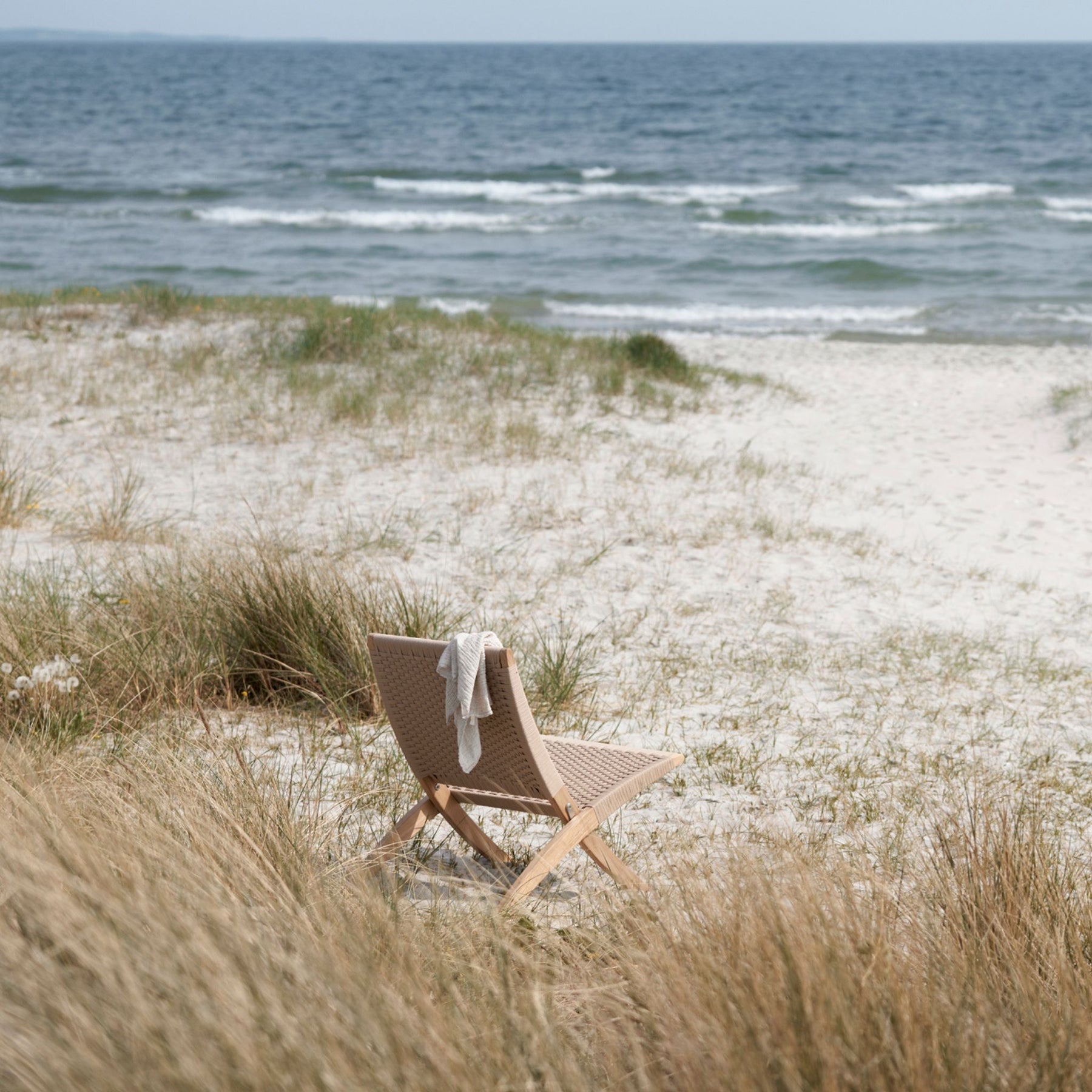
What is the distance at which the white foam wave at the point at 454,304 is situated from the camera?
17906 millimetres

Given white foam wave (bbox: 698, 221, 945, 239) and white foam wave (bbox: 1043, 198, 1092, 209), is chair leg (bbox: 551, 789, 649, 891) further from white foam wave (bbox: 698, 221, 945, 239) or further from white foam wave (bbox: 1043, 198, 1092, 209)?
white foam wave (bbox: 1043, 198, 1092, 209)

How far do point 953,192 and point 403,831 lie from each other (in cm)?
3119

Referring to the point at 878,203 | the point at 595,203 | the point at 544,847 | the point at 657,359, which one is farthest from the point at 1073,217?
the point at 544,847

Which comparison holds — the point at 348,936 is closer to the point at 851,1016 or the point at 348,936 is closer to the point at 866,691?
the point at 851,1016

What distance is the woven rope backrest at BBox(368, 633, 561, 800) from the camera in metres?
3.03

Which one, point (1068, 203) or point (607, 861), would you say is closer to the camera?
point (607, 861)

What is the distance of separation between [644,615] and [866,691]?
4.15 ft


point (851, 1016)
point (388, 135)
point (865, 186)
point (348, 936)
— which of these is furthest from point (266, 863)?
point (388, 135)

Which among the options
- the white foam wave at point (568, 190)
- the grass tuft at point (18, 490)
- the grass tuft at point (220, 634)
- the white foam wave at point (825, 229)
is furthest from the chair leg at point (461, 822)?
the white foam wave at point (568, 190)

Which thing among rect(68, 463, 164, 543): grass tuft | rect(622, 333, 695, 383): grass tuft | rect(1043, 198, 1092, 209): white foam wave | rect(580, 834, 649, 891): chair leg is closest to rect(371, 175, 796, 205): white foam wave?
rect(1043, 198, 1092, 209): white foam wave

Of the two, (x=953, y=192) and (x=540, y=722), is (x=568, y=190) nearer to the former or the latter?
(x=953, y=192)

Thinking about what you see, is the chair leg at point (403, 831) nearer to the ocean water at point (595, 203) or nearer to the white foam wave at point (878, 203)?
the ocean water at point (595, 203)

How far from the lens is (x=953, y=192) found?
101ft

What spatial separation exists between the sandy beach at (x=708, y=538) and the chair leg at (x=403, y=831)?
10.8 inches
